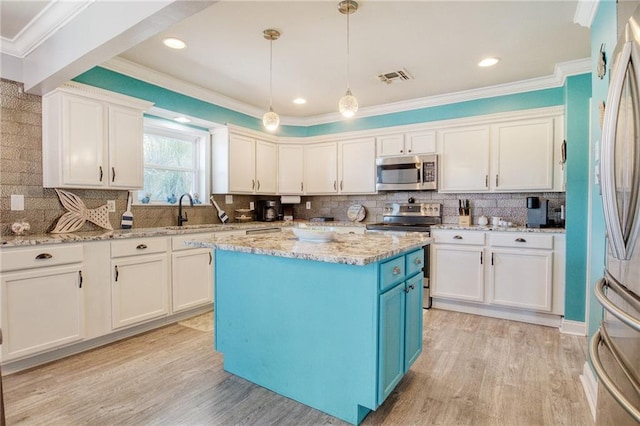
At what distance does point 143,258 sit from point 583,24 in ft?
12.6

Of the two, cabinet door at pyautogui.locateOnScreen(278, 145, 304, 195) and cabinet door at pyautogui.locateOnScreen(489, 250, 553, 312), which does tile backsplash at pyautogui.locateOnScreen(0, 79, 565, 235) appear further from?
cabinet door at pyautogui.locateOnScreen(278, 145, 304, 195)

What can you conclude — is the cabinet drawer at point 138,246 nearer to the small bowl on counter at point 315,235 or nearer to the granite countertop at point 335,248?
the granite countertop at point 335,248

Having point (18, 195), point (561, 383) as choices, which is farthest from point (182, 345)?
point (561, 383)

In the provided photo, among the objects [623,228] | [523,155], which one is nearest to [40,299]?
[623,228]

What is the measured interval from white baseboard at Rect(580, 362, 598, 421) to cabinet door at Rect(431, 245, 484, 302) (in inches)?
53.2

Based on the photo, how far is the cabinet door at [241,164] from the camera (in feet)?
14.0

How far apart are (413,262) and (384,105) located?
288 cm

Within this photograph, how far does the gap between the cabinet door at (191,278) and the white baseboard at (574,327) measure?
3454 millimetres

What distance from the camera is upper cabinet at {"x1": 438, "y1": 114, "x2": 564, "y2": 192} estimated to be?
3469 mm

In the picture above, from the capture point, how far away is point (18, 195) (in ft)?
8.80

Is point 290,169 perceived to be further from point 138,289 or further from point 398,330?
point 398,330

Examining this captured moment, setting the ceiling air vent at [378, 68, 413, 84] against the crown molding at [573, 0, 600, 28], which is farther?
the ceiling air vent at [378, 68, 413, 84]

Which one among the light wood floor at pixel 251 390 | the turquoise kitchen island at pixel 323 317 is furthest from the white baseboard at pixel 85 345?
the turquoise kitchen island at pixel 323 317

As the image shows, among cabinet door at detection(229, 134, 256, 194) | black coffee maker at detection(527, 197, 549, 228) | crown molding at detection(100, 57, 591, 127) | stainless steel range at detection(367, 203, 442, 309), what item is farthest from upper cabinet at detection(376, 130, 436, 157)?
cabinet door at detection(229, 134, 256, 194)
